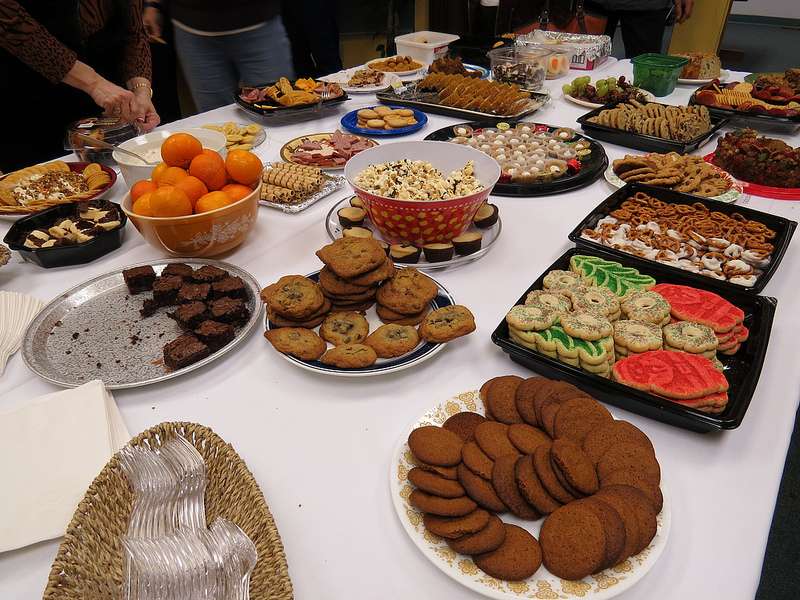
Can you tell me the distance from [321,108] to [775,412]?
2328 mm

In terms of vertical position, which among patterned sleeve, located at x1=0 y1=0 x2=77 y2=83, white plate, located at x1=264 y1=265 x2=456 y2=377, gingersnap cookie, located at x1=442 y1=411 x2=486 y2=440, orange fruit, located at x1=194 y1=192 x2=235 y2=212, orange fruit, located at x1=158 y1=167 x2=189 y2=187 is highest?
patterned sleeve, located at x1=0 y1=0 x2=77 y2=83

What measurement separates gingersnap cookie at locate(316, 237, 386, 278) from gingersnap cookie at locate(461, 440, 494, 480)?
50 centimetres

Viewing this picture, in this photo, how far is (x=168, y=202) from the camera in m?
1.43

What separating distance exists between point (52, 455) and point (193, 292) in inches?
19.4

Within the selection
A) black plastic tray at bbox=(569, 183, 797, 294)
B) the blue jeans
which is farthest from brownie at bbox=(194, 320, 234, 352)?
the blue jeans

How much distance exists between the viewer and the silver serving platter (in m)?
1.16

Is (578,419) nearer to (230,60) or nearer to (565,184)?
(565,184)

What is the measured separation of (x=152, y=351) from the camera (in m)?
1.24

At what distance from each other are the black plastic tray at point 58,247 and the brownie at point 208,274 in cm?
43

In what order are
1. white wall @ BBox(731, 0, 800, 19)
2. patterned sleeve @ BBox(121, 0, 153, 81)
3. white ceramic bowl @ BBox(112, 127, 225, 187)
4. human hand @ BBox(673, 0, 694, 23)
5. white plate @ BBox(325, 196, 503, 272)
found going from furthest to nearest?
1. white wall @ BBox(731, 0, 800, 19)
2. human hand @ BBox(673, 0, 694, 23)
3. patterned sleeve @ BBox(121, 0, 153, 81)
4. white ceramic bowl @ BBox(112, 127, 225, 187)
5. white plate @ BBox(325, 196, 503, 272)

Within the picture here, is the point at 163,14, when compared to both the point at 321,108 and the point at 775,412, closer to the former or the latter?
the point at 321,108

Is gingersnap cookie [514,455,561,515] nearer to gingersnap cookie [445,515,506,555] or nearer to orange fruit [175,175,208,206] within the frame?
gingersnap cookie [445,515,506,555]

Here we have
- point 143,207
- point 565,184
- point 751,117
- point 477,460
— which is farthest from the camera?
point 751,117

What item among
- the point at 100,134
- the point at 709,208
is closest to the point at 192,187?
the point at 100,134
